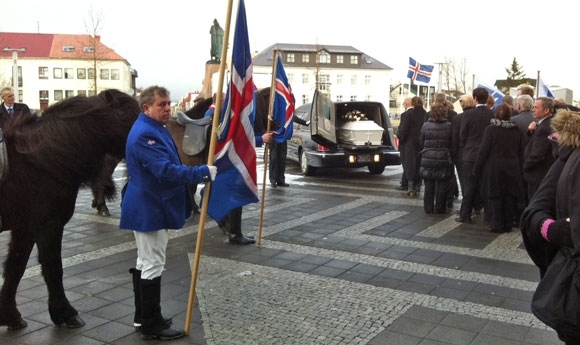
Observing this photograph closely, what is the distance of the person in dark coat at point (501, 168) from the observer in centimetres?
775

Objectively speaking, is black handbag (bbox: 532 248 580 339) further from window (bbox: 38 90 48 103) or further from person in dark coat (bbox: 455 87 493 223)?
window (bbox: 38 90 48 103)

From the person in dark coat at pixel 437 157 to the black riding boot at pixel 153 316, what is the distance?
606 cm

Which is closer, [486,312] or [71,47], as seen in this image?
[486,312]

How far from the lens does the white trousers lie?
3.81 m

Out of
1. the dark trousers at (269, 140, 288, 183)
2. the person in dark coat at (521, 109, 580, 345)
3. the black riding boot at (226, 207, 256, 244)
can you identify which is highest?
the person in dark coat at (521, 109, 580, 345)

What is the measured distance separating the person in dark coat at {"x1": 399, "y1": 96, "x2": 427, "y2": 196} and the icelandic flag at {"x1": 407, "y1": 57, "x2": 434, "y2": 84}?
11.3 metres

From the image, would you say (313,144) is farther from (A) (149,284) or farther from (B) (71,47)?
(B) (71,47)

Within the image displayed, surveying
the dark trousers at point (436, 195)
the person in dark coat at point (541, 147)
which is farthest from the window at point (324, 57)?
the person in dark coat at point (541, 147)

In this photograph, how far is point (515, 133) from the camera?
7848 mm

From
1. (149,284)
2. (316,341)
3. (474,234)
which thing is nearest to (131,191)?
(149,284)

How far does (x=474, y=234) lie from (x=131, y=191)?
17.8ft

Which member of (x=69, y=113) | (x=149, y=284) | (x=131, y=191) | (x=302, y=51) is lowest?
(x=149, y=284)

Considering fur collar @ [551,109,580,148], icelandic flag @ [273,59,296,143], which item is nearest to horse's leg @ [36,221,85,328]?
fur collar @ [551,109,580,148]

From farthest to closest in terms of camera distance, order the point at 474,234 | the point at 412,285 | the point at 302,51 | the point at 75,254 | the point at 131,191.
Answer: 1. the point at 302,51
2. the point at 474,234
3. the point at 75,254
4. the point at 412,285
5. the point at 131,191
